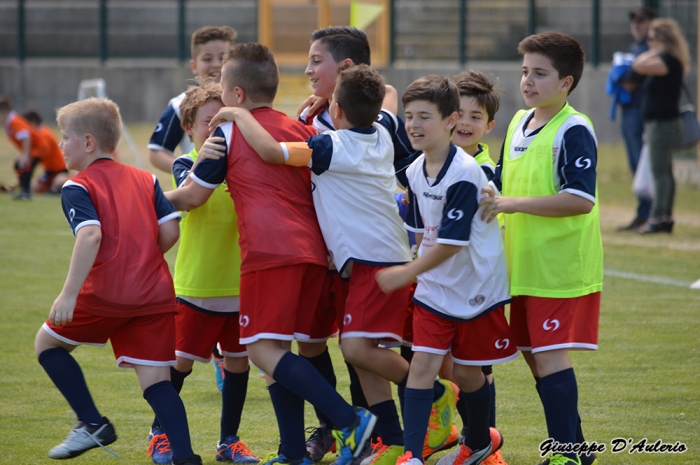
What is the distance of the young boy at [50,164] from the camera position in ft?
42.8

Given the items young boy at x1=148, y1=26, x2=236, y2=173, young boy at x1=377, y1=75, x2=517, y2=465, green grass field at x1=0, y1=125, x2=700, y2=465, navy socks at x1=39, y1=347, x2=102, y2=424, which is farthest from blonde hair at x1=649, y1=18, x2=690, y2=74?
navy socks at x1=39, y1=347, x2=102, y2=424

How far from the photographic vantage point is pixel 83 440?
3.47m

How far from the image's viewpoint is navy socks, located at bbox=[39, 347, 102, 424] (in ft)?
11.7

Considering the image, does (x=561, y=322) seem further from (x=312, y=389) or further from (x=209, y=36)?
(x=209, y=36)

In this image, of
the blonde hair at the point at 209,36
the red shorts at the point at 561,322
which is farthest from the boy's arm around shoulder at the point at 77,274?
the blonde hair at the point at 209,36

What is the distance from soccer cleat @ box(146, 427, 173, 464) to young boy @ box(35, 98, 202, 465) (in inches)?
12.1

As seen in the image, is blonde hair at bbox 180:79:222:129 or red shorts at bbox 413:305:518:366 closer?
red shorts at bbox 413:305:518:366

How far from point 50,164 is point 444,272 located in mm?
10761

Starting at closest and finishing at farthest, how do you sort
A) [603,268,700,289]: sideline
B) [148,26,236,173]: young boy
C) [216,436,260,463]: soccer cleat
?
[216,436,260,463]: soccer cleat
[148,26,236,173]: young boy
[603,268,700,289]: sideline

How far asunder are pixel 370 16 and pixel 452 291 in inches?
570

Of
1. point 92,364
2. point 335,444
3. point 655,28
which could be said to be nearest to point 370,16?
point 655,28

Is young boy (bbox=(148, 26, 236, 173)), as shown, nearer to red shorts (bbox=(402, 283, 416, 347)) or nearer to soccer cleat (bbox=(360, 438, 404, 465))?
red shorts (bbox=(402, 283, 416, 347))

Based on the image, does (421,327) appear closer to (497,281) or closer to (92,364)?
(497,281)

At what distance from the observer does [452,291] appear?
11.3 feet
